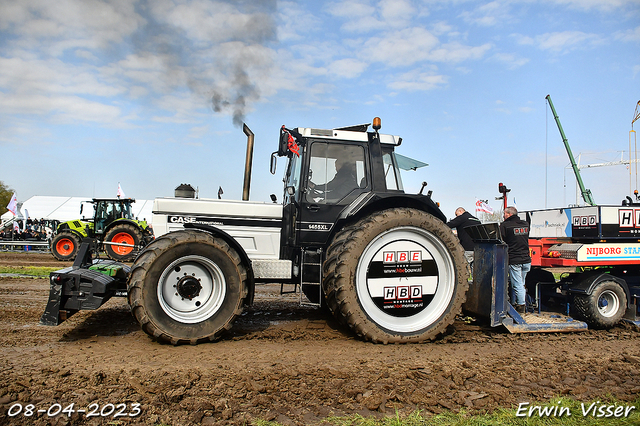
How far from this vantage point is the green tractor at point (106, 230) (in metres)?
15.5

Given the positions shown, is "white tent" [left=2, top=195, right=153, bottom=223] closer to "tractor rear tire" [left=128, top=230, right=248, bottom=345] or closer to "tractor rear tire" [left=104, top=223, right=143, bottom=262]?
"tractor rear tire" [left=104, top=223, right=143, bottom=262]

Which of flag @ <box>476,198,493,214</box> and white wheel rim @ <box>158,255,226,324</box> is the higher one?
flag @ <box>476,198,493,214</box>

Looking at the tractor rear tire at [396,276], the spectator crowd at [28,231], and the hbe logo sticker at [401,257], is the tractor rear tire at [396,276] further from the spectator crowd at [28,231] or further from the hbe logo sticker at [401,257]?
the spectator crowd at [28,231]

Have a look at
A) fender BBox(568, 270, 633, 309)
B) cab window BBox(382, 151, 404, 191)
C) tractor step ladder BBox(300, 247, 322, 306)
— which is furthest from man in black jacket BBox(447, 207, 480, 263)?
tractor step ladder BBox(300, 247, 322, 306)

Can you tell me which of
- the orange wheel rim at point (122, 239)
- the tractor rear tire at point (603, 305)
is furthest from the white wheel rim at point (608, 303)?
the orange wheel rim at point (122, 239)

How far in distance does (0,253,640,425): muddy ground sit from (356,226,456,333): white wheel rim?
0.34m

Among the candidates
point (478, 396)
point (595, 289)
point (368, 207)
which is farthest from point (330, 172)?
point (595, 289)

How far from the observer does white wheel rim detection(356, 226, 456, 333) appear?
193 inches

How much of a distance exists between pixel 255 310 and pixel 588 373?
466 cm

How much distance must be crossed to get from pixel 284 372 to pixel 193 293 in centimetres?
151

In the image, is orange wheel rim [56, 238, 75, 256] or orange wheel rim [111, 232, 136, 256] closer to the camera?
orange wheel rim [111, 232, 136, 256]

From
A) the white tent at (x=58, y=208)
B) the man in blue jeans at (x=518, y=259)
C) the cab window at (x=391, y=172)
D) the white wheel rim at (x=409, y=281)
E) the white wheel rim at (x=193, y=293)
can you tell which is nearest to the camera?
the white wheel rim at (x=193, y=293)

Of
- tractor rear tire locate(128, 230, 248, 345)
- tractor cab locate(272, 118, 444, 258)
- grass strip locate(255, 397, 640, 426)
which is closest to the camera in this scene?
grass strip locate(255, 397, 640, 426)

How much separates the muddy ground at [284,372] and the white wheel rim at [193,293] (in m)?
0.38
